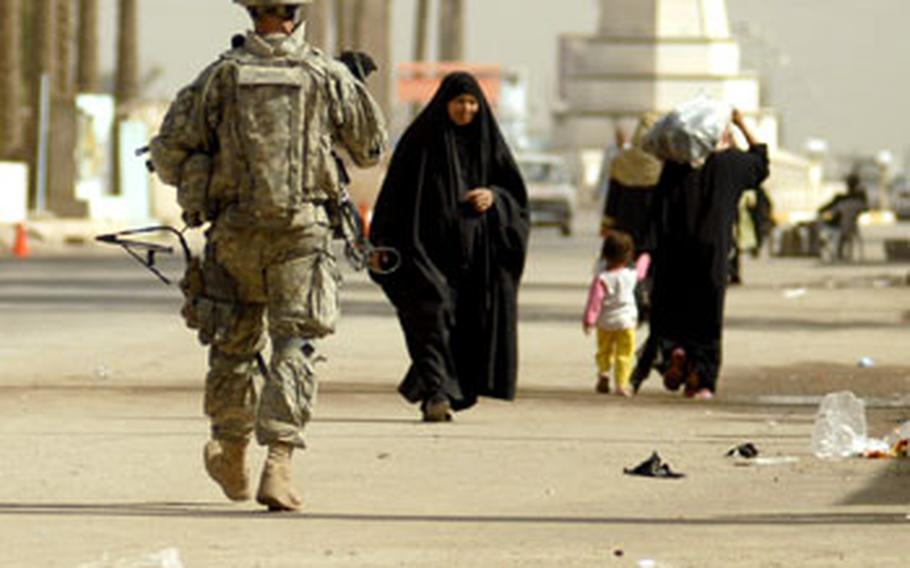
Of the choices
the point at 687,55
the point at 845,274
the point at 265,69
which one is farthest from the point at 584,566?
the point at 687,55

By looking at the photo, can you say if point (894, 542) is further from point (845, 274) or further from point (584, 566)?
point (845, 274)

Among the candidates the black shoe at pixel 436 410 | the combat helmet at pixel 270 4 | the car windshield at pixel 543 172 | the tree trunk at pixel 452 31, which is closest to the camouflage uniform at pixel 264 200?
the combat helmet at pixel 270 4

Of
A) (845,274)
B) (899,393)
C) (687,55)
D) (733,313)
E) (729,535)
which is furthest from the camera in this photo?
(687,55)

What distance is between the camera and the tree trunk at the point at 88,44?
7244 cm

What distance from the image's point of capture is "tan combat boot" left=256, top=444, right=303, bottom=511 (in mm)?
12969

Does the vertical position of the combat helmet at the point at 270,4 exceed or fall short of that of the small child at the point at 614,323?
it exceeds it

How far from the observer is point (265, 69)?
13.0 metres

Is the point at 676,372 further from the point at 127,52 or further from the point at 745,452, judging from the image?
the point at 127,52

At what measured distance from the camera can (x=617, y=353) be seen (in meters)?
21.0

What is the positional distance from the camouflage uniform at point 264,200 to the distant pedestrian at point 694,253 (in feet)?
25.4

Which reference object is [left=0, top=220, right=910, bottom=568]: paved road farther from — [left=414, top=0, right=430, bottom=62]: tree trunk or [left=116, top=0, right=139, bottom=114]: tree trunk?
[left=414, top=0, right=430, bottom=62]: tree trunk

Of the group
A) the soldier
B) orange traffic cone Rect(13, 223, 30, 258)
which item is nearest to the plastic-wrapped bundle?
the soldier

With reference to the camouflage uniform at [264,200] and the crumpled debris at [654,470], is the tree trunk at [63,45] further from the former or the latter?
the camouflage uniform at [264,200]

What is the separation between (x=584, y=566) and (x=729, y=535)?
1.10 metres
